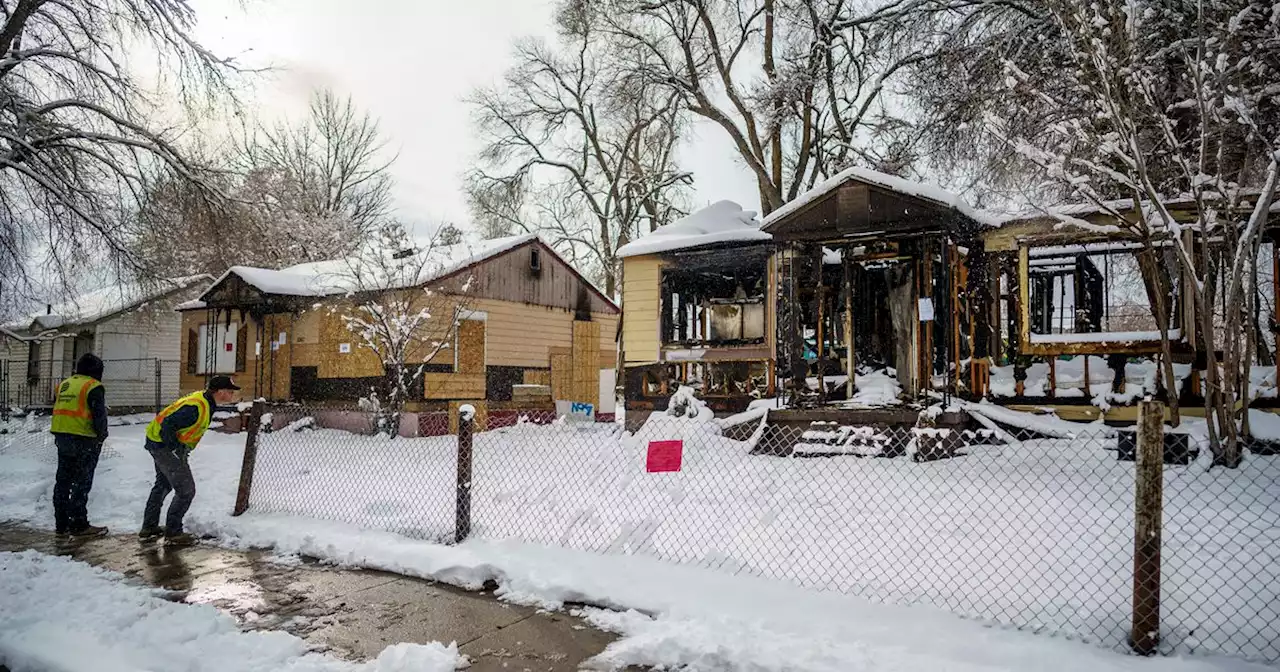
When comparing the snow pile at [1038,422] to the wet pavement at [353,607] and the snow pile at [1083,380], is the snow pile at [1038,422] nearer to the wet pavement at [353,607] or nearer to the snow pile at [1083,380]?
the snow pile at [1083,380]

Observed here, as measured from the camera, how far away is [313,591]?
4.77 meters

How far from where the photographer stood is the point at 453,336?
16.0 m

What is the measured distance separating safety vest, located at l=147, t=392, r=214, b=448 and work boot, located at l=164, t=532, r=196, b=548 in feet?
2.55

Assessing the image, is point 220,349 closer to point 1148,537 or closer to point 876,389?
point 876,389

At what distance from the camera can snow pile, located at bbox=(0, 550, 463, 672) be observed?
3453 millimetres

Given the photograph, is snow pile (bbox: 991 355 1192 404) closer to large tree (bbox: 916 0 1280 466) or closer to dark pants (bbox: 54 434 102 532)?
large tree (bbox: 916 0 1280 466)

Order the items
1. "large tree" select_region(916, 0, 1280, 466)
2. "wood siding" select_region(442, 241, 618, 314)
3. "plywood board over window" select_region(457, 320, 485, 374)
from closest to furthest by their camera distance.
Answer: "large tree" select_region(916, 0, 1280, 466) < "plywood board over window" select_region(457, 320, 485, 374) < "wood siding" select_region(442, 241, 618, 314)

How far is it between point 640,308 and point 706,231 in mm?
2100

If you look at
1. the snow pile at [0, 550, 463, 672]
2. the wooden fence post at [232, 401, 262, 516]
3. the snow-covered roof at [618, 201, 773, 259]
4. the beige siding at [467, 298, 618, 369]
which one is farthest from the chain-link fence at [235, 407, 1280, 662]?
the beige siding at [467, 298, 618, 369]

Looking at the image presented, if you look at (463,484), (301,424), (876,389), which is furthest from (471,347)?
(463,484)

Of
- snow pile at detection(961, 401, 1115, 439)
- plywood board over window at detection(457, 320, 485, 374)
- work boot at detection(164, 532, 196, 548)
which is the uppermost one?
plywood board over window at detection(457, 320, 485, 374)

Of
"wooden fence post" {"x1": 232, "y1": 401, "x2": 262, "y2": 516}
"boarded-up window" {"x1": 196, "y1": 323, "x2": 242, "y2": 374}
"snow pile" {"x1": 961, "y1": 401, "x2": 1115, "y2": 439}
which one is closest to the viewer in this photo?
"wooden fence post" {"x1": 232, "y1": 401, "x2": 262, "y2": 516}

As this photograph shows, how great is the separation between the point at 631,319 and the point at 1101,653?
11738mm

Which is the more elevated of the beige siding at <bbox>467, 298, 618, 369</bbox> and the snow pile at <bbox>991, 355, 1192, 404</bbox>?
the beige siding at <bbox>467, 298, 618, 369</bbox>
